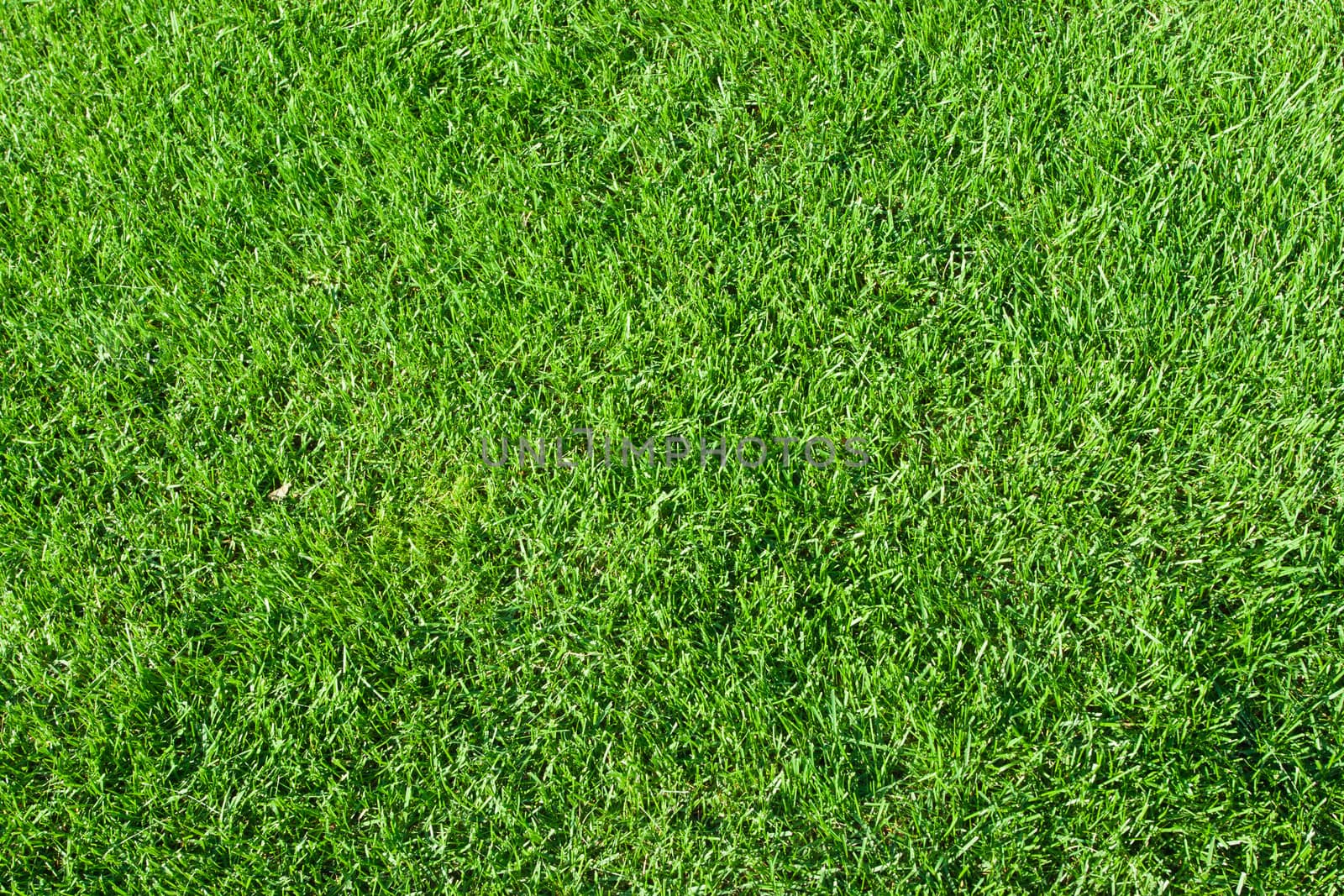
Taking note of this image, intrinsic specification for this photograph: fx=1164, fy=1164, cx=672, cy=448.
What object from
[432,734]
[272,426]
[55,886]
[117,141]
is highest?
[117,141]

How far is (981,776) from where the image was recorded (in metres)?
2.47

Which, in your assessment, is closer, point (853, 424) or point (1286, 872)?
point (1286, 872)

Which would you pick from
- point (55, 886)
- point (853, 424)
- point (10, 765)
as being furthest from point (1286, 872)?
point (10, 765)

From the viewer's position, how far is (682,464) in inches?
117

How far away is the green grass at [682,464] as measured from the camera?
251 cm

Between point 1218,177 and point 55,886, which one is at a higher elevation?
point 1218,177

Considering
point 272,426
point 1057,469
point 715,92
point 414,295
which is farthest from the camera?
point 715,92

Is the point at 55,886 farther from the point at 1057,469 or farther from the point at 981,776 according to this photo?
the point at 1057,469

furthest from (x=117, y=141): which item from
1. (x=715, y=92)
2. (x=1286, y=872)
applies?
(x=1286, y=872)

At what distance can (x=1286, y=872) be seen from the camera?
2.30 meters

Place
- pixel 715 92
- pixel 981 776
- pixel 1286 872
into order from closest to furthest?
pixel 1286 872 → pixel 981 776 → pixel 715 92

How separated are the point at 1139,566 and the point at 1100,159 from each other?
1288 millimetres

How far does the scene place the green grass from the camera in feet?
8.25

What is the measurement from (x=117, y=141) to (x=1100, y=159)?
3.10 m
